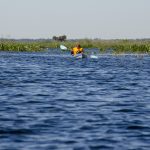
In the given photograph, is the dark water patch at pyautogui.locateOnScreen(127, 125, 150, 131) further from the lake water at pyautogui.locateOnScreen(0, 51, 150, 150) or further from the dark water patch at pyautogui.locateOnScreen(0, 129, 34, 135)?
the dark water patch at pyautogui.locateOnScreen(0, 129, 34, 135)

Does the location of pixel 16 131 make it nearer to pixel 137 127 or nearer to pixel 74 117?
pixel 74 117

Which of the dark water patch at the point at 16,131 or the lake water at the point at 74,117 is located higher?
the dark water patch at the point at 16,131

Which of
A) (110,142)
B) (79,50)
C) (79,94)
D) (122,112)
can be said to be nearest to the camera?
(110,142)

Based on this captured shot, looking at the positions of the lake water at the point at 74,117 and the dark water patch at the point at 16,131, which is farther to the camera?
the dark water patch at the point at 16,131

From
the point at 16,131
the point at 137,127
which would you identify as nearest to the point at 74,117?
the point at 137,127

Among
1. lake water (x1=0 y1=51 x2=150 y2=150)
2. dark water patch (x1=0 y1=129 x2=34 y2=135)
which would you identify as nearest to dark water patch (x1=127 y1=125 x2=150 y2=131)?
lake water (x1=0 y1=51 x2=150 y2=150)

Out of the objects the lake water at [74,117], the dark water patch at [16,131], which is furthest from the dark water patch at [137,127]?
the dark water patch at [16,131]

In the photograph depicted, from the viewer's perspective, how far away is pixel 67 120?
14930mm

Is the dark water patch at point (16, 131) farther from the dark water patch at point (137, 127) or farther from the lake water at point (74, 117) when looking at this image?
the dark water patch at point (137, 127)

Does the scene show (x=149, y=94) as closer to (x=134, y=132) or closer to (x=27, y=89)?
(x=27, y=89)

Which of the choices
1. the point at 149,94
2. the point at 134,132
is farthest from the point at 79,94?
the point at 134,132

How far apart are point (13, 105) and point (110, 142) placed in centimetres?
649

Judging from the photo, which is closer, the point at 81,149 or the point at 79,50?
the point at 81,149

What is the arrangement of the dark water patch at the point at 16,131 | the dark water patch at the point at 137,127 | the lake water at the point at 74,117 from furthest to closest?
the dark water patch at the point at 137,127
the dark water patch at the point at 16,131
the lake water at the point at 74,117
